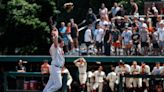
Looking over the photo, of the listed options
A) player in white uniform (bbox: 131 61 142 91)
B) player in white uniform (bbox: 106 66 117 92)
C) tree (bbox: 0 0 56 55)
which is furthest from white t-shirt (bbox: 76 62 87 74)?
tree (bbox: 0 0 56 55)

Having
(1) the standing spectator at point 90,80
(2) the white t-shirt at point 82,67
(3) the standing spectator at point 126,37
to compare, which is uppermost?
(3) the standing spectator at point 126,37

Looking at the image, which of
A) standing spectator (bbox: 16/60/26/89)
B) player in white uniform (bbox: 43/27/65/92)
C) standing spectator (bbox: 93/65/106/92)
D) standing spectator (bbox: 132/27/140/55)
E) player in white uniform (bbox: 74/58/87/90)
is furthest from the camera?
standing spectator (bbox: 132/27/140/55)

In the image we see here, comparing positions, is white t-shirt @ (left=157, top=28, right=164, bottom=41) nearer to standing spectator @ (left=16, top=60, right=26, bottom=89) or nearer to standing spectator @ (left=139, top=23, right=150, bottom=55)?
standing spectator @ (left=139, top=23, right=150, bottom=55)

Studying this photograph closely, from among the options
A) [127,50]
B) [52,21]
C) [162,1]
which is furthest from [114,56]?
[52,21]

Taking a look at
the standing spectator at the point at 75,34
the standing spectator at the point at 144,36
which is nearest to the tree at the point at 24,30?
the standing spectator at the point at 75,34

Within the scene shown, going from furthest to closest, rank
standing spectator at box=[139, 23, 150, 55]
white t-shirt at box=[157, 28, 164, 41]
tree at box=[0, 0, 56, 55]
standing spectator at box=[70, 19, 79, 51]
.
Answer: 1. tree at box=[0, 0, 56, 55]
2. standing spectator at box=[70, 19, 79, 51]
3. standing spectator at box=[139, 23, 150, 55]
4. white t-shirt at box=[157, 28, 164, 41]

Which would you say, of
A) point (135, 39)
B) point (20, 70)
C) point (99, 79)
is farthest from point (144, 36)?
point (20, 70)

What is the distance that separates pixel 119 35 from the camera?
22891 millimetres

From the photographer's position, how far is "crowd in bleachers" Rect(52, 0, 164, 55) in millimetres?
22500

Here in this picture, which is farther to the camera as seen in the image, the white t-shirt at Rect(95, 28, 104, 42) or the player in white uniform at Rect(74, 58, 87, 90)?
the white t-shirt at Rect(95, 28, 104, 42)

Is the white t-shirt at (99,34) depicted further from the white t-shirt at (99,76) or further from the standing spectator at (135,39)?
the white t-shirt at (99,76)

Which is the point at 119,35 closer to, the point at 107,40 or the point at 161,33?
the point at 107,40

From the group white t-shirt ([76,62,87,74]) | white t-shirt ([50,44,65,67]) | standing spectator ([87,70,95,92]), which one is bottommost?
standing spectator ([87,70,95,92])

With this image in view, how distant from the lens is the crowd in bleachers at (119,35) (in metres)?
22.5
